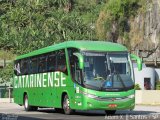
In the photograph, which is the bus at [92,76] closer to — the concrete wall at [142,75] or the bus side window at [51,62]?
the bus side window at [51,62]

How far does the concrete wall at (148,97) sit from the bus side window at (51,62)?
13375 mm

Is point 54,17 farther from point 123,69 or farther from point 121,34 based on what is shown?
point 123,69

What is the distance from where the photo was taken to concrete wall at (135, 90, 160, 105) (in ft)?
120

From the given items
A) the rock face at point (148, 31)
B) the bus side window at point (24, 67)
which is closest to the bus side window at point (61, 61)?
the bus side window at point (24, 67)

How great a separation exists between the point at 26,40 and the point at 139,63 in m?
30.0

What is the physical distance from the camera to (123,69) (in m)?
21.6

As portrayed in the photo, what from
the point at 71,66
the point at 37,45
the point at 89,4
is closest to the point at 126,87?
the point at 71,66

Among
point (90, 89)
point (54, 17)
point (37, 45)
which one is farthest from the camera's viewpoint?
point (54, 17)

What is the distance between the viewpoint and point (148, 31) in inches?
2744

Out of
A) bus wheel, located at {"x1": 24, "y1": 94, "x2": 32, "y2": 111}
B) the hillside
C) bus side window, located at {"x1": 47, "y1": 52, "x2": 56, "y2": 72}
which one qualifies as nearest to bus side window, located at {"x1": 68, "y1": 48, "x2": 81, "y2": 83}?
bus side window, located at {"x1": 47, "y1": 52, "x2": 56, "y2": 72}

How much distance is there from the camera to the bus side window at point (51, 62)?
24.1 metres

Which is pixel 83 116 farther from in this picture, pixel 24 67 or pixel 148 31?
pixel 148 31

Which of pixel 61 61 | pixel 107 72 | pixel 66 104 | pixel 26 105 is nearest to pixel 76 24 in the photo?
pixel 26 105

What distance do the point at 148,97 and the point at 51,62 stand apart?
14.2 m
